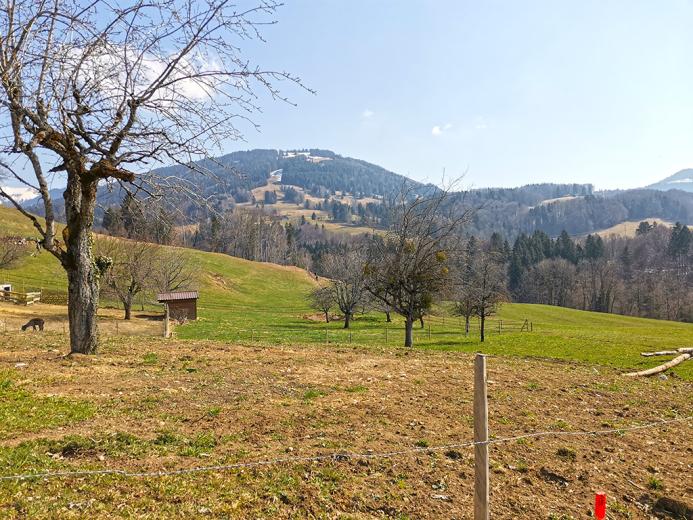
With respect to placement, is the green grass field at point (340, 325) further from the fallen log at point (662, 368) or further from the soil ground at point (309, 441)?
the soil ground at point (309, 441)

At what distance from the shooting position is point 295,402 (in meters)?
9.43

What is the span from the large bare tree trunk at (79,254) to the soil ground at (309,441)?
1156 mm

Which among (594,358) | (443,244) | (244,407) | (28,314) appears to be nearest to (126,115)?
(244,407)

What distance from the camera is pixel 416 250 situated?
26.3 m

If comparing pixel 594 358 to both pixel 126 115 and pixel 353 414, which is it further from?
pixel 126 115

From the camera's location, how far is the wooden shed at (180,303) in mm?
50469

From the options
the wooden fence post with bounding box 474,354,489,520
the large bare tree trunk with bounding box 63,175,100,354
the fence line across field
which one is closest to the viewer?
the wooden fence post with bounding box 474,354,489,520

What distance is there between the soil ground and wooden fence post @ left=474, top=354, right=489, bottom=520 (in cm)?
92

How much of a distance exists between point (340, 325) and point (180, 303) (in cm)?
1926

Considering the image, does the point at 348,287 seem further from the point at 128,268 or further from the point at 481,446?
the point at 481,446

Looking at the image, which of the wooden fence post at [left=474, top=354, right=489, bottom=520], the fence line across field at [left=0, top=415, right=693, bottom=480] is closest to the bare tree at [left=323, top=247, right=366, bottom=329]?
the fence line across field at [left=0, top=415, right=693, bottom=480]

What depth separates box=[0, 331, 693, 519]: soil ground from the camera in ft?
17.7

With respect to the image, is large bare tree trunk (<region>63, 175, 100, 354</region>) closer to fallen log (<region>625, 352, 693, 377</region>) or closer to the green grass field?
the green grass field

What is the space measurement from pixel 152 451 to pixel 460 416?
226 inches
